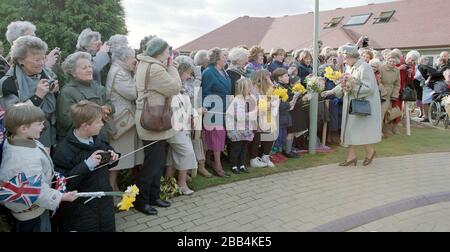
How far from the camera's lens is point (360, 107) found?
22.1 ft

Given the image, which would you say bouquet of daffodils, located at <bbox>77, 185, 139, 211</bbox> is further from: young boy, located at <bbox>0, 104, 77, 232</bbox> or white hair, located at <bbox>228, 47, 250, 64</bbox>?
white hair, located at <bbox>228, 47, 250, 64</bbox>

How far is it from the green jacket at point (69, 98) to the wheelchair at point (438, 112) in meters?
10.5

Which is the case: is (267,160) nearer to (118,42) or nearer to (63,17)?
(118,42)

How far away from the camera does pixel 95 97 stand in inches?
169

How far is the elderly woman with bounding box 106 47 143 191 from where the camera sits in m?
4.66

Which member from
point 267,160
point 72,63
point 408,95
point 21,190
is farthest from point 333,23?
point 21,190

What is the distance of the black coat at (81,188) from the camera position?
3.41 metres

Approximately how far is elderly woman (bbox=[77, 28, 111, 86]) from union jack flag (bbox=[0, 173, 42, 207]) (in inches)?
90.9

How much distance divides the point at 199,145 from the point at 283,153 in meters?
2.30

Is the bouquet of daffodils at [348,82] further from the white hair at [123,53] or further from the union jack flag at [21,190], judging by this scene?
the union jack flag at [21,190]

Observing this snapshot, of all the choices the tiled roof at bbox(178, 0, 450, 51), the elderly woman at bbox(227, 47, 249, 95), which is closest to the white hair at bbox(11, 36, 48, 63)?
the elderly woman at bbox(227, 47, 249, 95)

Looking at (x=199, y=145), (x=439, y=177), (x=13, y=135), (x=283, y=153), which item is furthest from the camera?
(x=283, y=153)
